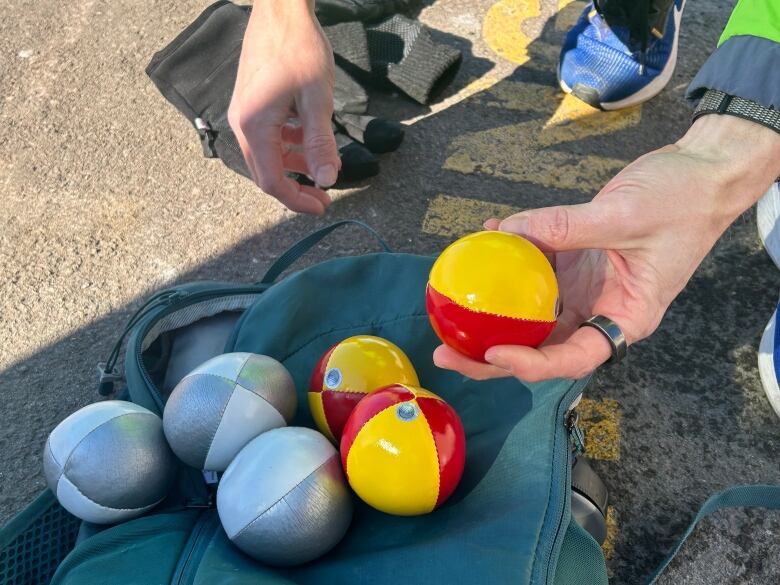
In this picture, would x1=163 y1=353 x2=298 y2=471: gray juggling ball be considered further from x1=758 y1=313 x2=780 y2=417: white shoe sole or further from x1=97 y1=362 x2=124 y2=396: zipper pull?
x1=758 y1=313 x2=780 y2=417: white shoe sole

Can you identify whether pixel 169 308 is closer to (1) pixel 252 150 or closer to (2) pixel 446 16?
(1) pixel 252 150

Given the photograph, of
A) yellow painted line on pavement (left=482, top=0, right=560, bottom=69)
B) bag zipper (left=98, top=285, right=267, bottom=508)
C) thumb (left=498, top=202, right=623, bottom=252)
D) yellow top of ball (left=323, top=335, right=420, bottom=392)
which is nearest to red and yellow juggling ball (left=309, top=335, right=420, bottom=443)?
yellow top of ball (left=323, top=335, right=420, bottom=392)

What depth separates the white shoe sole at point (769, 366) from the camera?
212 cm

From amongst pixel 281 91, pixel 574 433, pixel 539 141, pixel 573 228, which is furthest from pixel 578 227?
pixel 539 141

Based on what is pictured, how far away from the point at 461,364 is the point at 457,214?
3.86ft

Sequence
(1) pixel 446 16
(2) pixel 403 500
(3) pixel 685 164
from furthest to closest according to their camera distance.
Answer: (1) pixel 446 16 → (3) pixel 685 164 → (2) pixel 403 500

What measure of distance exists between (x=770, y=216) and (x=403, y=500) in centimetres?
173

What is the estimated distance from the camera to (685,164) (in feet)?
5.56

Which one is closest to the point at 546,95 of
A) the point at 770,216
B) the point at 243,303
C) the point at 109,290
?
the point at 770,216

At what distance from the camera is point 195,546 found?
1511 mm

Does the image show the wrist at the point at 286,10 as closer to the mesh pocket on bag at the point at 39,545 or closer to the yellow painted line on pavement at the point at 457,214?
the yellow painted line on pavement at the point at 457,214

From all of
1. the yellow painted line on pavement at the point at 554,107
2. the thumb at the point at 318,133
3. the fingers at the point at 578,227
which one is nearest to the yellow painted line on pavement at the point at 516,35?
the yellow painted line on pavement at the point at 554,107

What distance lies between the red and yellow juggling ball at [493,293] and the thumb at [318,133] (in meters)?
0.51

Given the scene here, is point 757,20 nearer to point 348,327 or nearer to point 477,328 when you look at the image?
point 477,328
